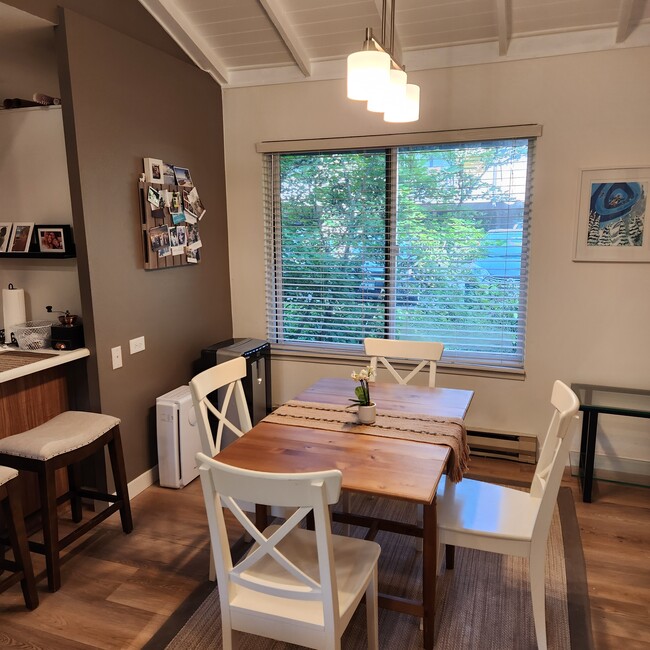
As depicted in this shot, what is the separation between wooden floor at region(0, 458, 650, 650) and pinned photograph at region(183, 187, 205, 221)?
178 cm

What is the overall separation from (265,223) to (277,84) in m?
0.97

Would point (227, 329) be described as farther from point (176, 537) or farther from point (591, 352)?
point (591, 352)

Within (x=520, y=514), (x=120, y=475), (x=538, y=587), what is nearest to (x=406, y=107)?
(x=520, y=514)

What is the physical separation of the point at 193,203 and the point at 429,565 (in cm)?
266

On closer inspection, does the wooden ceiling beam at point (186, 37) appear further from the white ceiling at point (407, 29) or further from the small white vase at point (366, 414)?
the small white vase at point (366, 414)

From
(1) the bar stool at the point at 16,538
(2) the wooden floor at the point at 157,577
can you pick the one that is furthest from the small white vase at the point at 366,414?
(1) the bar stool at the point at 16,538

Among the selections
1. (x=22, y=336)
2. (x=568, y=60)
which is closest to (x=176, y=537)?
(x=22, y=336)

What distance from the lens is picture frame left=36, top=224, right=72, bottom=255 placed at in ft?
9.52

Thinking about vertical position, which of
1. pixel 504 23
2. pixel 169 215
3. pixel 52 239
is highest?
pixel 504 23

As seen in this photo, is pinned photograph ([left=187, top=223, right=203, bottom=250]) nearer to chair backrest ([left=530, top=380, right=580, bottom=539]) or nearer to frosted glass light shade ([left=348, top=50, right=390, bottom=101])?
frosted glass light shade ([left=348, top=50, right=390, bottom=101])

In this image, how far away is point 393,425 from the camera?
225 cm

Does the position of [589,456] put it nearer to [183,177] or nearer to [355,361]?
[355,361]

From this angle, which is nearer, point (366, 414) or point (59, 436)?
point (366, 414)

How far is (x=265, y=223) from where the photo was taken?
4.03 meters
